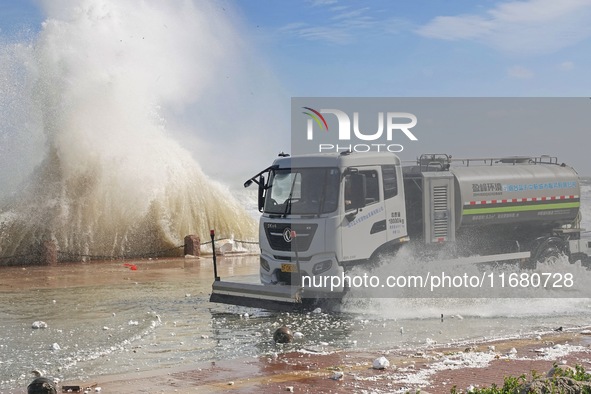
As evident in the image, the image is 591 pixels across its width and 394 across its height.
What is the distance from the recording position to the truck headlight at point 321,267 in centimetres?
1389

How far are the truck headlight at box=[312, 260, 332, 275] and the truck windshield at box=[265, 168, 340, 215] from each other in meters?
0.89

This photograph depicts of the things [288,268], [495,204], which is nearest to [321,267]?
[288,268]

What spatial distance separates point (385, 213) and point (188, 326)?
4026mm

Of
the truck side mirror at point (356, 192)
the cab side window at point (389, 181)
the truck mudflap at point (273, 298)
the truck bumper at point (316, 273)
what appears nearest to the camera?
the truck mudflap at point (273, 298)

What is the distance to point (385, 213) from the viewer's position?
47.5 ft

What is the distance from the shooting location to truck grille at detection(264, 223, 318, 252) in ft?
46.1

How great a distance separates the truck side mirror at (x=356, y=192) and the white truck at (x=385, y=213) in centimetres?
2

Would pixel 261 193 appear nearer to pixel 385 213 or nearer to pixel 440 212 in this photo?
pixel 385 213

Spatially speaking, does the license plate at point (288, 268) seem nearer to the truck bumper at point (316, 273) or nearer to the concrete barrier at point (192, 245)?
the truck bumper at point (316, 273)

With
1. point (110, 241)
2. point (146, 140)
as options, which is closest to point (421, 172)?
point (110, 241)

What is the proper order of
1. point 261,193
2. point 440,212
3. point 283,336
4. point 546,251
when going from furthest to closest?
point 546,251
point 440,212
point 261,193
point 283,336

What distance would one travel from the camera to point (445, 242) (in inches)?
609

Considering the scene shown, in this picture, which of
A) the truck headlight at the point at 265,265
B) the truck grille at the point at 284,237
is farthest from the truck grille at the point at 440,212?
the truck headlight at the point at 265,265

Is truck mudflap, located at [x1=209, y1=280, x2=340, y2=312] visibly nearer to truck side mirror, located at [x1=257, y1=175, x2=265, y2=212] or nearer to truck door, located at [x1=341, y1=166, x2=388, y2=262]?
truck door, located at [x1=341, y1=166, x2=388, y2=262]
